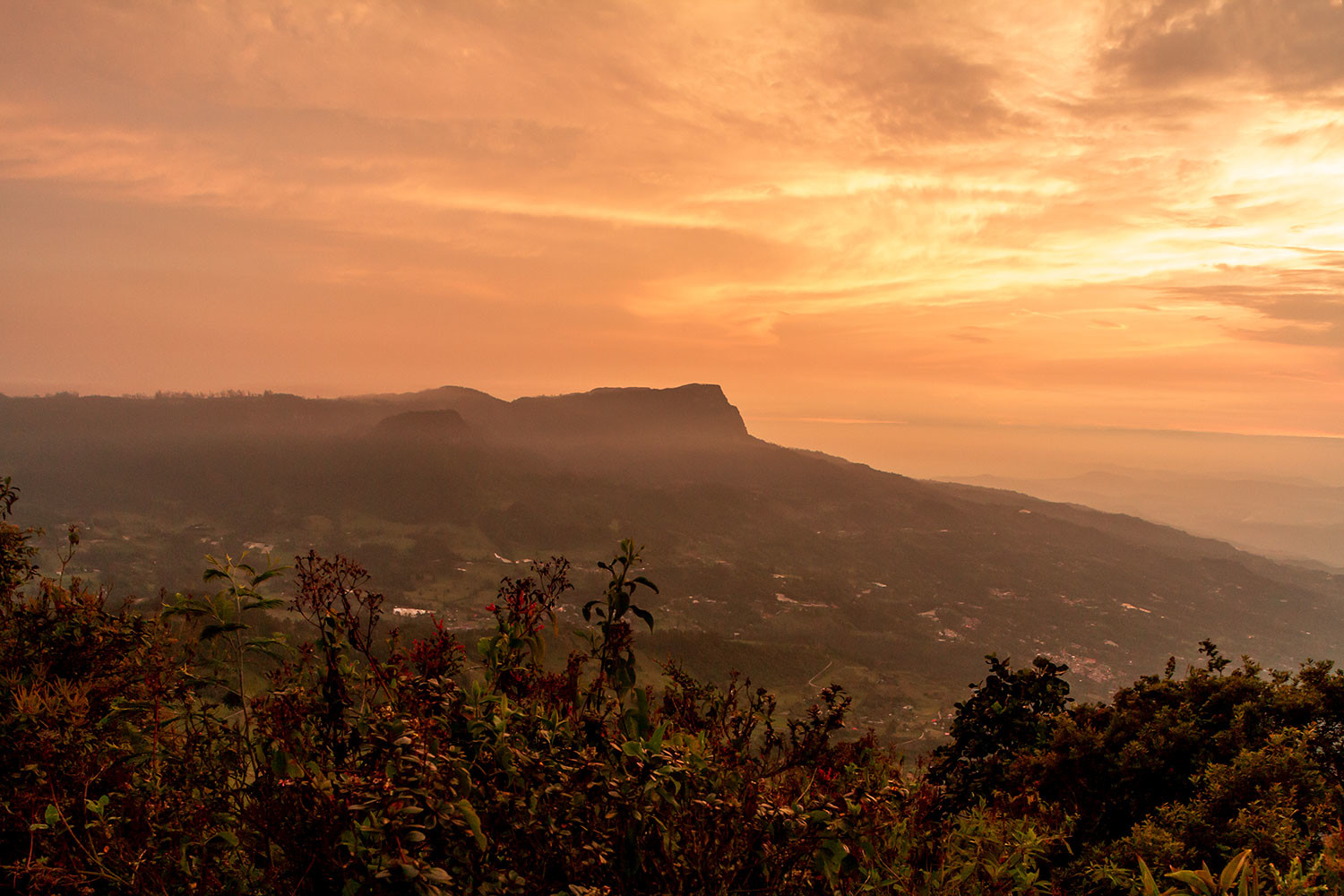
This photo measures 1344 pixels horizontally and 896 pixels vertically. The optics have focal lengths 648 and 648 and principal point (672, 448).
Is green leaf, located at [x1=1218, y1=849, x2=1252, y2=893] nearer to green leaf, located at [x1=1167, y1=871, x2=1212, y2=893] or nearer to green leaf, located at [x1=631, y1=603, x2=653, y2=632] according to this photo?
green leaf, located at [x1=1167, y1=871, x2=1212, y2=893]

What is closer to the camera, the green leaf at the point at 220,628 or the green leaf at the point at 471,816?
the green leaf at the point at 471,816

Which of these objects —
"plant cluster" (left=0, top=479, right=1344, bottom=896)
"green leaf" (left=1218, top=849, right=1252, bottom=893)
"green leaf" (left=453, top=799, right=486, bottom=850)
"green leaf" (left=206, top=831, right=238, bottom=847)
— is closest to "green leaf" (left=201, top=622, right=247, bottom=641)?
"plant cluster" (left=0, top=479, right=1344, bottom=896)

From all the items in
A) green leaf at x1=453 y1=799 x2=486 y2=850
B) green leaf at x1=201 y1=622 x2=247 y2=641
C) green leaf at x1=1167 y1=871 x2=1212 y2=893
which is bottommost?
green leaf at x1=1167 y1=871 x2=1212 y2=893

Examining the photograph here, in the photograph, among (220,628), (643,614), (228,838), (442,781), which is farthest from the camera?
(643,614)

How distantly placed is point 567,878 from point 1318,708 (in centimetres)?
1047

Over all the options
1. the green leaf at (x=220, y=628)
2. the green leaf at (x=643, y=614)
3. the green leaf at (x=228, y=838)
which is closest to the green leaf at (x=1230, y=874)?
the green leaf at (x=643, y=614)

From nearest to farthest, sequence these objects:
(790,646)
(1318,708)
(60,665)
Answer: (60,665)
(1318,708)
(790,646)

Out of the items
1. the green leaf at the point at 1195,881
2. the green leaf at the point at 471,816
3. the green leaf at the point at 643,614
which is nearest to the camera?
the green leaf at the point at 471,816

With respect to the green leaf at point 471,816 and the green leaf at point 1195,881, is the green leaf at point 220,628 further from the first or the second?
the green leaf at point 1195,881

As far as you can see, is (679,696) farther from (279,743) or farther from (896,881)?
(279,743)

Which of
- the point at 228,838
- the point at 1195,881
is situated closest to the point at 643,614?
the point at 228,838

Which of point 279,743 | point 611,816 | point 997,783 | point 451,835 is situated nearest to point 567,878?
point 611,816

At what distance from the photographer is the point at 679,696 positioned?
5.17 metres

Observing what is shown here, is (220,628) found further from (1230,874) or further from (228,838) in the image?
(1230,874)
